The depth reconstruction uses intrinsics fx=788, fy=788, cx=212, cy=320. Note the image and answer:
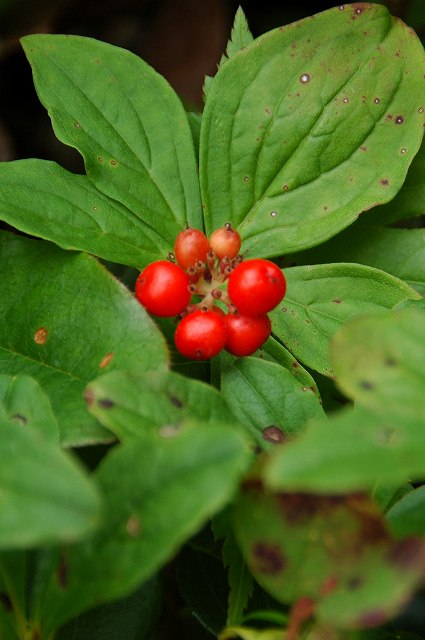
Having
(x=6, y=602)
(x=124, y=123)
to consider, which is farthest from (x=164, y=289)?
(x=6, y=602)

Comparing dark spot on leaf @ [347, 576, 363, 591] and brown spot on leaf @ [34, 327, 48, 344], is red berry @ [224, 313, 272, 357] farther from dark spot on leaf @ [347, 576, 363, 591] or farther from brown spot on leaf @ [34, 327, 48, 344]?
dark spot on leaf @ [347, 576, 363, 591]

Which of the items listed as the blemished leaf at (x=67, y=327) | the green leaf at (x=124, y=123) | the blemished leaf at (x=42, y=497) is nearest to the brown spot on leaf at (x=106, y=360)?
the blemished leaf at (x=67, y=327)

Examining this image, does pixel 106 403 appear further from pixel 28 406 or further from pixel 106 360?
pixel 106 360

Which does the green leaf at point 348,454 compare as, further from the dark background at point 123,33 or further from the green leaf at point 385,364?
the dark background at point 123,33

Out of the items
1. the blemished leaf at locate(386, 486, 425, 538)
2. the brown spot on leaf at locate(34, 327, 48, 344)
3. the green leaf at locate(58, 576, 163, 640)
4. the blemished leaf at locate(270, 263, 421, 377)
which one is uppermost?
the brown spot on leaf at locate(34, 327, 48, 344)

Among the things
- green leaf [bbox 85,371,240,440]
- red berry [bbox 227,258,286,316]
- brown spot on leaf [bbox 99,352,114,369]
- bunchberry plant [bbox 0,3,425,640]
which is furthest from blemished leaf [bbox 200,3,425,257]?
green leaf [bbox 85,371,240,440]

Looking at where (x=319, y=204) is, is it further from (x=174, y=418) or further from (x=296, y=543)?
(x=296, y=543)

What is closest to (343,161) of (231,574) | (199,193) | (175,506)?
(199,193)
